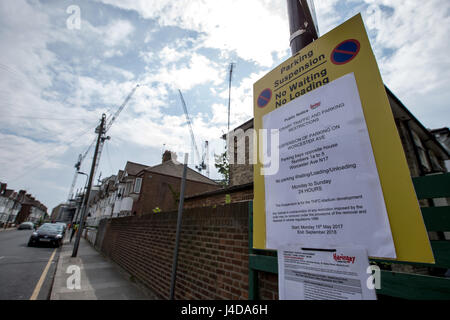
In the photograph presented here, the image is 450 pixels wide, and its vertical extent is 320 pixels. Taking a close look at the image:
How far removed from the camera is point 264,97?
2020 millimetres

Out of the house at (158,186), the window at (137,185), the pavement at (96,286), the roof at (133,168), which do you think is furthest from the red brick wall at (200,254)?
the roof at (133,168)

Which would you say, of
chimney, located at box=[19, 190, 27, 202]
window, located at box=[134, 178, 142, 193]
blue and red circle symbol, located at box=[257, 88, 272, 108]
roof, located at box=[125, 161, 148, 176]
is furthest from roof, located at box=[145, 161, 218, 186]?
chimney, located at box=[19, 190, 27, 202]

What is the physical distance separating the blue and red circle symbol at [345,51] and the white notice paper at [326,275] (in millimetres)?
1305

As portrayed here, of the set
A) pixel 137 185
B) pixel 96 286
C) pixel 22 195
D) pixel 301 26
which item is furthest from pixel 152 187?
pixel 22 195

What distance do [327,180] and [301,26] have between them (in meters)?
1.62

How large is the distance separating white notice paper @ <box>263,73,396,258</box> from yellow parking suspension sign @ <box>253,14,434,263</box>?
42mm

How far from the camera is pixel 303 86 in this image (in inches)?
65.6

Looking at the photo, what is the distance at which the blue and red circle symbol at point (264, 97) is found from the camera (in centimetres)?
197

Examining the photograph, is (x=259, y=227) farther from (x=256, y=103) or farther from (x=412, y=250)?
(x=256, y=103)

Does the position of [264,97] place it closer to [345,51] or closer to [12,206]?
[345,51]

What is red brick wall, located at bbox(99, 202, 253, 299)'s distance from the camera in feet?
9.71

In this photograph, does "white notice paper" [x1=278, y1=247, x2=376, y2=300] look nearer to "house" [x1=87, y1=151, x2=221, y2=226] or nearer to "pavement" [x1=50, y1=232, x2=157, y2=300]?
"pavement" [x1=50, y1=232, x2=157, y2=300]

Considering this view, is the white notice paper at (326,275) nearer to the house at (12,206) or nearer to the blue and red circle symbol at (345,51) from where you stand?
the blue and red circle symbol at (345,51)
